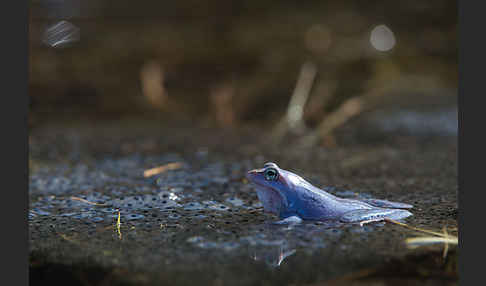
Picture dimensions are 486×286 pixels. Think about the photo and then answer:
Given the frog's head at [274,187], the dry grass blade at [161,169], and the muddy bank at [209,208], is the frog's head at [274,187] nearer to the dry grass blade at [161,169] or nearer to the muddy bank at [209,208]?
the muddy bank at [209,208]

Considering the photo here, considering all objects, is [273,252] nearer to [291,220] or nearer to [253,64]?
[291,220]

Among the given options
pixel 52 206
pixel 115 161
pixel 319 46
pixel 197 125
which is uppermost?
pixel 319 46

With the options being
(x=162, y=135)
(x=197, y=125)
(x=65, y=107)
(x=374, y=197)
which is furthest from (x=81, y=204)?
(x=65, y=107)

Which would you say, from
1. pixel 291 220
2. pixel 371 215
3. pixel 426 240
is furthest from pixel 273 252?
pixel 426 240

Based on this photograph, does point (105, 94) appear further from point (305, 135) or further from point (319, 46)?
point (319, 46)

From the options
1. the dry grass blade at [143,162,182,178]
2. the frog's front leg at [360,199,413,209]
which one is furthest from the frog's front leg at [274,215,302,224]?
the dry grass blade at [143,162,182,178]

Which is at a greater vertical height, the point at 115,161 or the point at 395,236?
the point at 115,161
